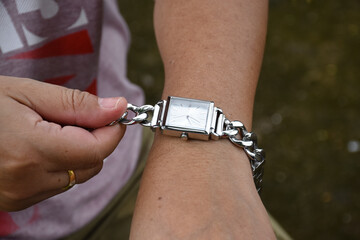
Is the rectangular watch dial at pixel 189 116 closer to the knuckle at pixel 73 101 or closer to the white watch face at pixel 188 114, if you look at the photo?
the white watch face at pixel 188 114

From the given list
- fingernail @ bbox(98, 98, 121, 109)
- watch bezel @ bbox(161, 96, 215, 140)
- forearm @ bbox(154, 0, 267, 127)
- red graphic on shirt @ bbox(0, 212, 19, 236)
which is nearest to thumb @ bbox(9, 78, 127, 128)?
fingernail @ bbox(98, 98, 121, 109)

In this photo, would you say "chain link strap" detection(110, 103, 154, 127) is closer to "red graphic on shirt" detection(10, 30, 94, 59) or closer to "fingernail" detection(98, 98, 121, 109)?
"fingernail" detection(98, 98, 121, 109)

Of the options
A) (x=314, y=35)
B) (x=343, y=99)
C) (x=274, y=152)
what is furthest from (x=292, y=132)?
(x=314, y=35)

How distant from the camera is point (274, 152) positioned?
2.78m

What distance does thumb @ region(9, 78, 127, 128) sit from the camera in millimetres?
910

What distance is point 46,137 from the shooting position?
0.86m

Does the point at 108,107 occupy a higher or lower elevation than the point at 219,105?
lower

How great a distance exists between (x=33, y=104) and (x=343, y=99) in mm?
2577

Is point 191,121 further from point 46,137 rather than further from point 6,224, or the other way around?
point 6,224

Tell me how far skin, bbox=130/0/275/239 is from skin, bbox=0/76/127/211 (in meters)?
0.18

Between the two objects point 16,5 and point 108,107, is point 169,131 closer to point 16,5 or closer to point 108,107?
point 108,107

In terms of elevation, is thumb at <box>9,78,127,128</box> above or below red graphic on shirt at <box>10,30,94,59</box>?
below

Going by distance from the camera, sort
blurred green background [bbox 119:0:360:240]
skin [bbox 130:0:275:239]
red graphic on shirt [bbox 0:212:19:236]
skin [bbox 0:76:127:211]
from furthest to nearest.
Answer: blurred green background [bbox 119:0:360:240]
red graphic on shirt [bbox 0:212:19:236]
skin [bbox 130:0:275:239]
skin [bbox 0:76:127:211]

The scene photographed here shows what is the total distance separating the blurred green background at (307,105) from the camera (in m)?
2.56
